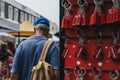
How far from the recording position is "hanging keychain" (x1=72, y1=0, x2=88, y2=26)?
152 inches

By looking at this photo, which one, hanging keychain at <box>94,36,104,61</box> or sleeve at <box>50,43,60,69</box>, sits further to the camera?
sleeve at <box>50,43,60,69</box>

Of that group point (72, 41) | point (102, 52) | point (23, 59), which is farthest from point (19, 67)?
point (102, 52)

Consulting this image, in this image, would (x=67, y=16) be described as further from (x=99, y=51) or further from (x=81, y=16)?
(x=99, y=51)

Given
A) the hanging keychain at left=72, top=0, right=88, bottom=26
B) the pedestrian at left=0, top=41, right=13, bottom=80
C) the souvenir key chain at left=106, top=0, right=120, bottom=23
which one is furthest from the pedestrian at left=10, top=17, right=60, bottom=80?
the pedestrian at left=0, top=41, right=13, bottom=80

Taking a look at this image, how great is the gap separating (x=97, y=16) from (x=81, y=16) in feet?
0.59

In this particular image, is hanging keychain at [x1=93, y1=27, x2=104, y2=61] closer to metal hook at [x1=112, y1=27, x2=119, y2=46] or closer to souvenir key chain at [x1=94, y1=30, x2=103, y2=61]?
souvenir key chain at [x1=94, y1=30, x2=103, y2=61]

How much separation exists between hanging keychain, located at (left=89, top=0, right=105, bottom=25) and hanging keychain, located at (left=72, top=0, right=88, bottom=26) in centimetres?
7

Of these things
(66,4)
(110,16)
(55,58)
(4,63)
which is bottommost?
(4,63)

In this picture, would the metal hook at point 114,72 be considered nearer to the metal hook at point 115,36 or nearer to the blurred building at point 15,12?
the metal hook at point 115,36

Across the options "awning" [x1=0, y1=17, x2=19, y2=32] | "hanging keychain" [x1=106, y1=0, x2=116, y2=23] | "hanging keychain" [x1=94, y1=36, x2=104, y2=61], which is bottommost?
"hanging keychain" [x1=94, y1=36, x2=104, y2=61]

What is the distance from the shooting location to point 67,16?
13.2 feet

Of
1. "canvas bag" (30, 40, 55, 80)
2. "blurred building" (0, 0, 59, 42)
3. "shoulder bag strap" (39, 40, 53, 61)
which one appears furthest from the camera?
"blurred building" (0, 0, 59, 42)

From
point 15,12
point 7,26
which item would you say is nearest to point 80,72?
point 7,26

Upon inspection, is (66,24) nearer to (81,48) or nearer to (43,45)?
(81,48)
